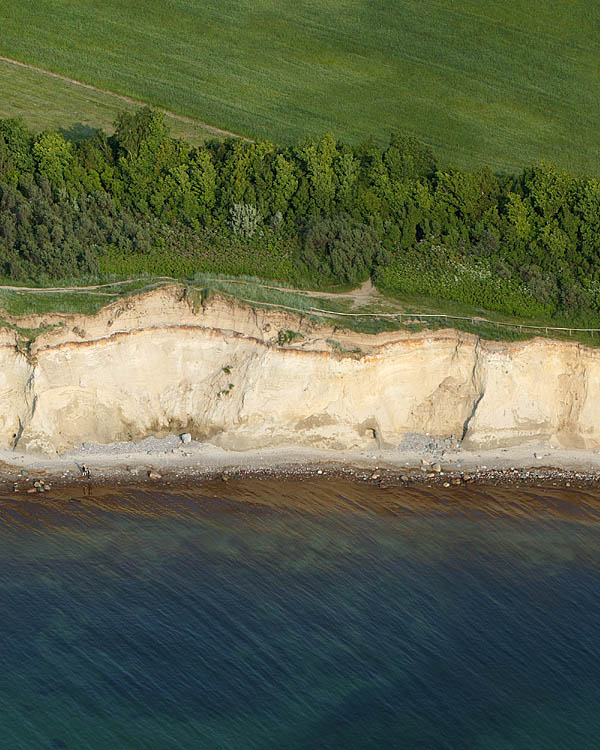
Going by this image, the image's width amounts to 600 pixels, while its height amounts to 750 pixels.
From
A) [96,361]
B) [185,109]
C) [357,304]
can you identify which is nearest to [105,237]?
[96,361]

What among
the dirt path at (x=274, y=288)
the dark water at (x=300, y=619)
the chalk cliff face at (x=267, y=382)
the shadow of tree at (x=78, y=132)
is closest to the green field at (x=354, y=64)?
the shadow of tree at (x=78, y=132)

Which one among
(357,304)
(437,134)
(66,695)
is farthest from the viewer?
(437,134)

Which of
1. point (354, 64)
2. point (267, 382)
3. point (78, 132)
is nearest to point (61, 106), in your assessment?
point (78, 132)

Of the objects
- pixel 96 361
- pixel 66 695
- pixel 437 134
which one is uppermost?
pixel 437 134

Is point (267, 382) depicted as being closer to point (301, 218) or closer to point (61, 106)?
point (301, 218)

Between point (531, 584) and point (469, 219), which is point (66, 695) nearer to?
point (531, 584)
